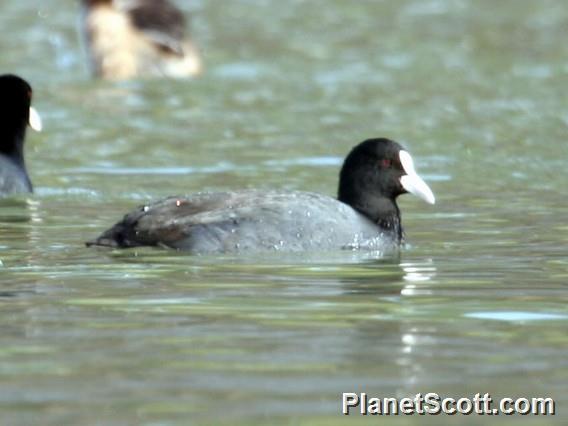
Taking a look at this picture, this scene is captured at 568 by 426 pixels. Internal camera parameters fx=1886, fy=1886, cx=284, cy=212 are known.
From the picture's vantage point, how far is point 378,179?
11.1 metres

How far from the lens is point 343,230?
34.5 feet

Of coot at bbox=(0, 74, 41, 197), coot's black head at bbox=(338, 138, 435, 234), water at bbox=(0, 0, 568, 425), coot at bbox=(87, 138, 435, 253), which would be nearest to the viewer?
water at bbox=(0, 0, 568, 425)

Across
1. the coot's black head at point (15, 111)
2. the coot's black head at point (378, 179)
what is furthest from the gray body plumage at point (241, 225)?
the coot's black head at point (15, 111)

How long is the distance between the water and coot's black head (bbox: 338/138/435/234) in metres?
0.34

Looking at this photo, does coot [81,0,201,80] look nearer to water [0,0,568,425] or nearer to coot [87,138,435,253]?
water [0,0,568,425]

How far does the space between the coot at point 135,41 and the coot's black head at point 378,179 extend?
11254mm

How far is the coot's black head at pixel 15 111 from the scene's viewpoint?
1453 centimetres

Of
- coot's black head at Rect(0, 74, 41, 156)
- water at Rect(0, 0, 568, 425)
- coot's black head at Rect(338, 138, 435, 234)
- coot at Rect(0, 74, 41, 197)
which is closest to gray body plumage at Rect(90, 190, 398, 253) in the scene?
water at Rect(0, 0, 568, 425)

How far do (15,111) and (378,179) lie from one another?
14.8 feet

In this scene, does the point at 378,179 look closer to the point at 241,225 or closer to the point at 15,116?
the point at 241,225

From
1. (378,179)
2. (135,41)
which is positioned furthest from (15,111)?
(135,41)

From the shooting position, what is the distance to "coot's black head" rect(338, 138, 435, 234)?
36.4 feet

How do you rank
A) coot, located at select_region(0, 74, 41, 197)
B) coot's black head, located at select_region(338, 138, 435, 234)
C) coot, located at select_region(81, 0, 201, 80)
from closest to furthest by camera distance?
coot's black head, located at select_region(338, 138, 435, 234) → coot, located at select_region(0, 74, 41, 197) → coot, located at select_region(81, 0, 201, 80)

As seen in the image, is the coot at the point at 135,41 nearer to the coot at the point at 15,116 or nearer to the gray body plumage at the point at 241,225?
the coot at the point at 15,116
